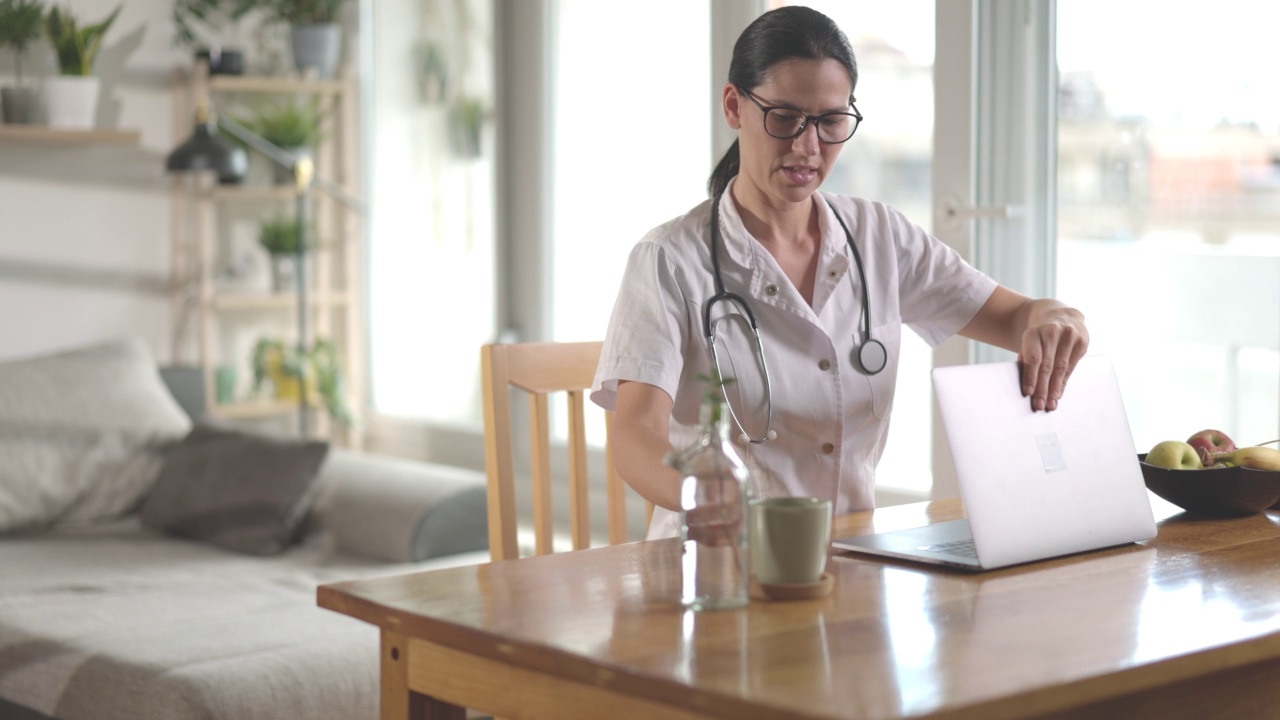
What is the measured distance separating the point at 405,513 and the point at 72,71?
5.34 ft

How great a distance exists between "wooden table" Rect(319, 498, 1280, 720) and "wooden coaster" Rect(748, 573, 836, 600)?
0.4 inches

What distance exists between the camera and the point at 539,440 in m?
1.93

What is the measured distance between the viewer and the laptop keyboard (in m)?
1.39

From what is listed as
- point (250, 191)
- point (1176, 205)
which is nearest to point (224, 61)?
point (250, 191)

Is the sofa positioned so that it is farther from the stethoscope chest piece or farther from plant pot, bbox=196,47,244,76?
the stethoscope chest piece

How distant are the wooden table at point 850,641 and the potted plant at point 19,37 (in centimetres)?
282

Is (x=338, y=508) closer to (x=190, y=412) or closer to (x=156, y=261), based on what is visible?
(x=190, y=412)

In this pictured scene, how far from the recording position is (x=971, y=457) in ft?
4.42

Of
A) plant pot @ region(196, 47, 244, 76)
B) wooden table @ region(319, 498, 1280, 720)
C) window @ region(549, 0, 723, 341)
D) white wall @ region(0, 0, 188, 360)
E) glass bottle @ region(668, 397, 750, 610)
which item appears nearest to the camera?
wooden table @ region(319, 498, 1280, 720)

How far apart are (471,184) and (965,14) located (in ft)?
5.53

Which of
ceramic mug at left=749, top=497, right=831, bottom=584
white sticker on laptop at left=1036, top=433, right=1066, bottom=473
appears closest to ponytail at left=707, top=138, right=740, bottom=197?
white sticker on laptop at left=1036, top=433, right=1066, bottom=473

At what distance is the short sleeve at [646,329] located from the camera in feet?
5.43

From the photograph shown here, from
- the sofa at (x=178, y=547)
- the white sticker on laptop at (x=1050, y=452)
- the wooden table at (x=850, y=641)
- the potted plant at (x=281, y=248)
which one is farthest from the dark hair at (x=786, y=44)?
the potted plant at (x=281, y=248)

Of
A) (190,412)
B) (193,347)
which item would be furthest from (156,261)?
(190,412)
